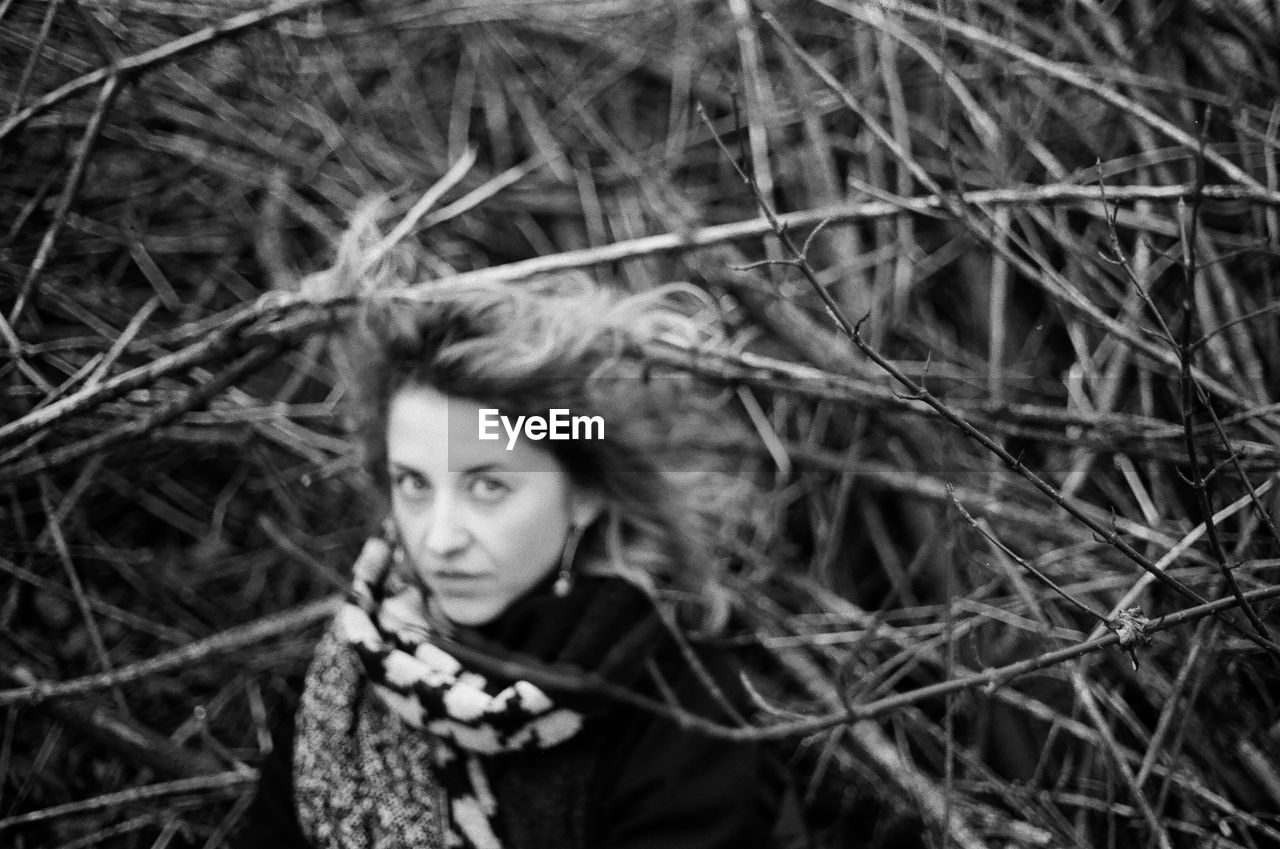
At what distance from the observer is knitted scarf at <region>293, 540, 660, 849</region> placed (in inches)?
48.5

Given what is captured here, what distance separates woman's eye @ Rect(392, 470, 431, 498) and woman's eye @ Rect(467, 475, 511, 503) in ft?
0.21

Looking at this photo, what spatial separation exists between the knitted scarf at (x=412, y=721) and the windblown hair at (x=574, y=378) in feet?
0.48

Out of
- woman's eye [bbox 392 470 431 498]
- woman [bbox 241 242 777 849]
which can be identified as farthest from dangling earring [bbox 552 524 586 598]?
Answer: woman's eye [bbox 392 470 431 498]

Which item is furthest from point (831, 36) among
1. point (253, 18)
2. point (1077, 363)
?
point (253, 18)

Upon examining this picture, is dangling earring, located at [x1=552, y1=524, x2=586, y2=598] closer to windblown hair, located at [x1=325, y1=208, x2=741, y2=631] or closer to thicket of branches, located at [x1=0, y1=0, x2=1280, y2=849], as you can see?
windblown hair, located at [x1=325, y1=208, x2=741, y2=631]

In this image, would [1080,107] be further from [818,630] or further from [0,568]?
[0,568]

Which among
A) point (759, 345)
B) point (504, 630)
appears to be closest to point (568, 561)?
point (504, 630)

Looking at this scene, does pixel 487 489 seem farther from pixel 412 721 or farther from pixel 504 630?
pixel 412 721

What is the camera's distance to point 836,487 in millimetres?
1884

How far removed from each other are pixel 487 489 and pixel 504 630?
197 mm

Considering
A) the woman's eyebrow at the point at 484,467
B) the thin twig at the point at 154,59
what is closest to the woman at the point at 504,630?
the woman's eyebrow at the point at 484,467

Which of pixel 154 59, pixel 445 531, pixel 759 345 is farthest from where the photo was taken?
pixel 759 345

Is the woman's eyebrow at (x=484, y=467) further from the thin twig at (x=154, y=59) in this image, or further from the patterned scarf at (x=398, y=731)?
the thin twig at (x=154, y=59)

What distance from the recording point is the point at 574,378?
1366 mm
